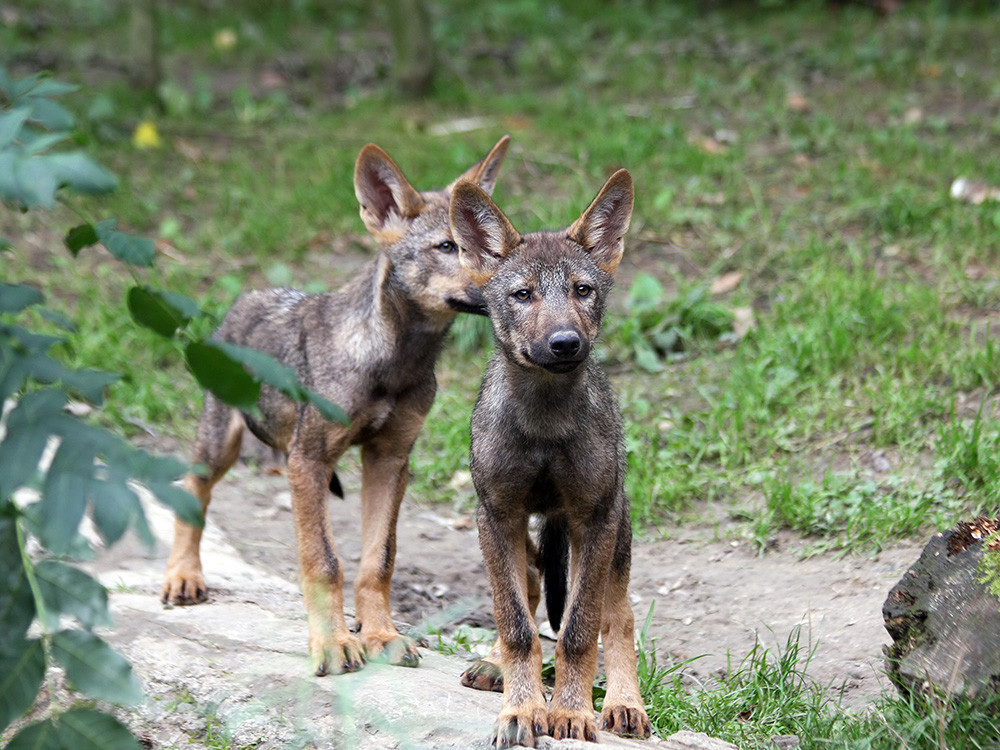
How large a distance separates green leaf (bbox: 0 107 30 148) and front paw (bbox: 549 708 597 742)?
2655 mm

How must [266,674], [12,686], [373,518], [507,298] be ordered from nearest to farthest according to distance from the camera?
[12,686]
[266,674]
[507,298]
[373,518]

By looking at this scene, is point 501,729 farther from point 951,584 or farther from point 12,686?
point 12,686

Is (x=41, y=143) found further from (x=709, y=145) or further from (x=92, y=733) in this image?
(x=709, y=145)

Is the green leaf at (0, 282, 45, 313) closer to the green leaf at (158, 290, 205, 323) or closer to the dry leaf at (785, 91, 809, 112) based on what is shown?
the green leaf at (158, 290, 205, 323)

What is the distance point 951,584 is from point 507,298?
1944mm

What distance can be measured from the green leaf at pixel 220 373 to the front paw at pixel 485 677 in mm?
2431

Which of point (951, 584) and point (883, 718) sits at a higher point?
point (951, 584)

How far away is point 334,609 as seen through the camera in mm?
4645

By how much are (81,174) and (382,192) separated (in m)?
3.66

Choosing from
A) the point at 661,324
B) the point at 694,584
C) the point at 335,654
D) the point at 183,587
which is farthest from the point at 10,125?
the point at 661,324

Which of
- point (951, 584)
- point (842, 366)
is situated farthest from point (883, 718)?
point (842, 366)

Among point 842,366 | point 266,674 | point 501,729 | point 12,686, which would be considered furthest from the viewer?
point 842,366

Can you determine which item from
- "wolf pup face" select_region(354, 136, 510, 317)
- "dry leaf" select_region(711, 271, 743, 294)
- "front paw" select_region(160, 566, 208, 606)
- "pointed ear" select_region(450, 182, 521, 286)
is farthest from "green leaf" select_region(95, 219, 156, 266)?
"dry leaf" select_region(711, 271, 743, 294)

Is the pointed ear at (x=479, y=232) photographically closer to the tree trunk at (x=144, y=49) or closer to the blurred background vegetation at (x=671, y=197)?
the blurred background vegetation at (x=671, y=197)
